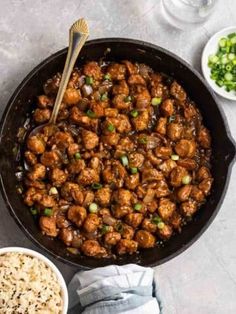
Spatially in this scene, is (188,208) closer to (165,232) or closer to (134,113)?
(165,232)

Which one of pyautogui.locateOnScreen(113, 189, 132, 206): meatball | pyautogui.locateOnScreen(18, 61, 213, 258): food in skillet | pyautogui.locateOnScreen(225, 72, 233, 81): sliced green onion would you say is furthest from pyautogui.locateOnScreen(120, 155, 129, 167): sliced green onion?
pyautogui.locateOnScreen(225, 72, 233, 81): sliced green onion

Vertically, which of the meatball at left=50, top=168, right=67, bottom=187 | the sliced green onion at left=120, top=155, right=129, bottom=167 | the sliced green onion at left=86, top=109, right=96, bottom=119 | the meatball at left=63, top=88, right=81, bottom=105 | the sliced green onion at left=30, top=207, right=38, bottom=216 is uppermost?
the meatball at left=63, top=88, right=81, bottom=105

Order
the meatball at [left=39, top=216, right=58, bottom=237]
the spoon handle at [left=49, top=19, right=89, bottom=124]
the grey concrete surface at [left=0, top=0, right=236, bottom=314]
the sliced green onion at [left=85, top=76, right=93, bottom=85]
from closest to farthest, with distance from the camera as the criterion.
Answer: the spoon handle at [left=49, top=19, right=89, bottom=124] < the meatball at [left=39, top=216, right=58, bottom=237] < the sliced green onion at [left=85, top=76, right=93, bottom=85] < the grey concrete surface at [left=0, top=0, right=236, bottom=314]

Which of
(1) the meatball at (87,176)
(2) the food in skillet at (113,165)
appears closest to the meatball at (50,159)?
(2) the food in skillet at (113,165)

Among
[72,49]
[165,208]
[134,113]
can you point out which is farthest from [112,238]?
[72,49]

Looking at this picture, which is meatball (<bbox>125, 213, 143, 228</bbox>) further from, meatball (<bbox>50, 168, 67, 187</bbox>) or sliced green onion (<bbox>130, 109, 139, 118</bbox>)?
sliced green onion (<bbox>130, 109, 139, 118</bbox>)

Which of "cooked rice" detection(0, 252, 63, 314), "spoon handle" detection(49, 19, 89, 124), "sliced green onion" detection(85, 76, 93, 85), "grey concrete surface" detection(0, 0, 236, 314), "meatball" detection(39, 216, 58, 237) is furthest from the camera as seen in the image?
"grey concrete surface" detection(0, 0, 236, 314)

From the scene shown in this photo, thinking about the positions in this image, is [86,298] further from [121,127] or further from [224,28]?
[224,28]
